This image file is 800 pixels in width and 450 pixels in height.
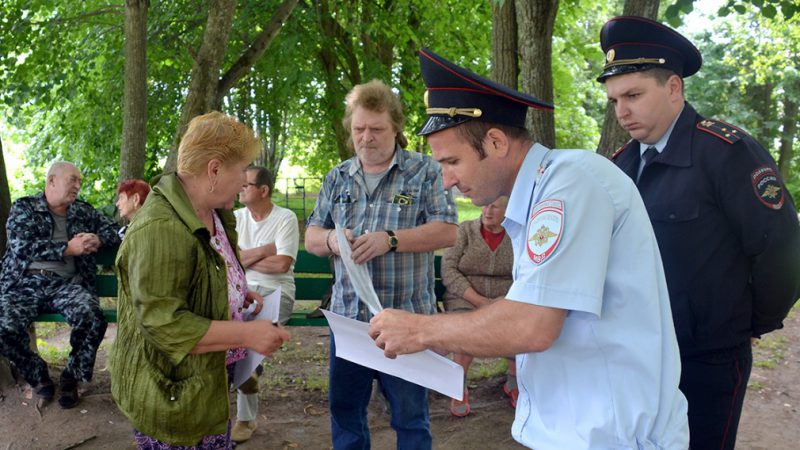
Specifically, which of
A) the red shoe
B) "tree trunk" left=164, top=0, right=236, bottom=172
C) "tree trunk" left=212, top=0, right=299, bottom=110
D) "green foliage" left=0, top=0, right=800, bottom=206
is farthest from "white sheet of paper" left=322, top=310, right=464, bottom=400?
"tree trunk" left=212, top=0, right=299, bottom=110

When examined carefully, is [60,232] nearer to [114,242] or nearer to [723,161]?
[114,242]

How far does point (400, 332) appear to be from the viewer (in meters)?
1.72

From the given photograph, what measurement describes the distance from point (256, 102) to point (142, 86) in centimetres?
507

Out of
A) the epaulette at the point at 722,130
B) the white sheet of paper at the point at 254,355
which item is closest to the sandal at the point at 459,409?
the white sheet of paper at the point at 254,355

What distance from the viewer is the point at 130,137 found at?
21.3 ft

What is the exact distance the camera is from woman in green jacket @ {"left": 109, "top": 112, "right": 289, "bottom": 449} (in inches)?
92.8

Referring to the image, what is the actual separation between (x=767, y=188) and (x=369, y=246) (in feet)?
5.06

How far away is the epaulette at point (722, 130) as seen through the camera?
236 centimetres

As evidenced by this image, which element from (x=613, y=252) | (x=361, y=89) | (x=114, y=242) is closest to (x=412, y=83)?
(x=114, y=242)

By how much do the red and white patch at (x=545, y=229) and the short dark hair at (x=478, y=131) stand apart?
26 cm

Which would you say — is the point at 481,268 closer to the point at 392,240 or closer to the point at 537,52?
the point at 537,52

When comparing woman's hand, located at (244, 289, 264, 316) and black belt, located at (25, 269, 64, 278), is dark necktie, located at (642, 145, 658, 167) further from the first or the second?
black belt, located at (25, 269, 64, 278)

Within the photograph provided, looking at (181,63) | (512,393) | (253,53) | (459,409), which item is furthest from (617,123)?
(181,63)

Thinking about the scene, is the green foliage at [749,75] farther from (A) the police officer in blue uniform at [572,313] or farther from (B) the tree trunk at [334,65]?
(A) the police officer in blue uniform at [572,313]
